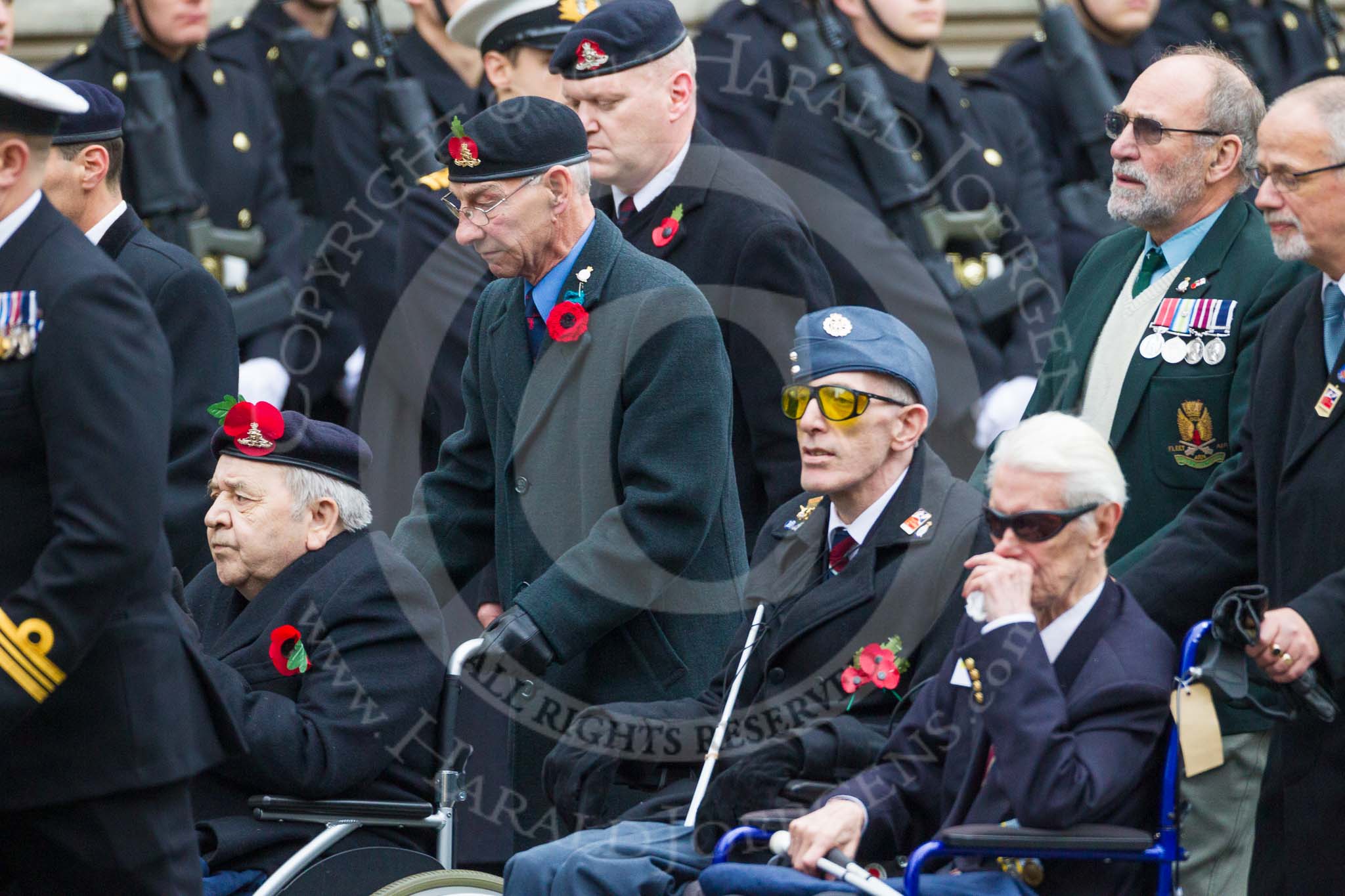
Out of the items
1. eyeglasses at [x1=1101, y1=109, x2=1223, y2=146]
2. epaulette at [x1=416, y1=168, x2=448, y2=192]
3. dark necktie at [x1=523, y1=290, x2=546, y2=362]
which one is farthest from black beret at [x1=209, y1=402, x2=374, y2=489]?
eyeglasses at [x1=1101, y1=109, x2=1223, y2=146]

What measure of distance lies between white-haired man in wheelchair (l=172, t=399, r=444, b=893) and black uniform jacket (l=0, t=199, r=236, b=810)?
2.98ft

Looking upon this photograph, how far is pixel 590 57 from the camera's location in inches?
234

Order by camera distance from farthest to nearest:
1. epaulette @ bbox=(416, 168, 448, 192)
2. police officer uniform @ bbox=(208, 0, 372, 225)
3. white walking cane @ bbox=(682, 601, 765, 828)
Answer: police officer uniform @ bbox=(208, 0, 372, 225)
epaulette @ bbox=(416, 168, 448, 192)
white walking cane @ bbox=(682, 601, 765, 828)

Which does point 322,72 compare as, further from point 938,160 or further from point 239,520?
point 239,520

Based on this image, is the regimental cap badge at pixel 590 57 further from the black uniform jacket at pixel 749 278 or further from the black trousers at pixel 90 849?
the black trousers at pixel 90 849

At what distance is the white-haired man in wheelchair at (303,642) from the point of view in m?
5.08

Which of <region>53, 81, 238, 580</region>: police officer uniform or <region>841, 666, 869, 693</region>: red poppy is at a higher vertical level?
<region>53, 81, 238, 580</region>: police officer uniform

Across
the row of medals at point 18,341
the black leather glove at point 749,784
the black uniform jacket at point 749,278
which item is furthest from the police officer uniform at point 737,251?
the row of medals at point 18,341

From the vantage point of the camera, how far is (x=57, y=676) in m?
3.83

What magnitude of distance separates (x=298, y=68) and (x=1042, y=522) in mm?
5329

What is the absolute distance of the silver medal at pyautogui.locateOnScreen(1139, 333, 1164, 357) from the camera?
527 cm

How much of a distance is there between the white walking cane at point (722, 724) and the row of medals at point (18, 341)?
66.5 inches

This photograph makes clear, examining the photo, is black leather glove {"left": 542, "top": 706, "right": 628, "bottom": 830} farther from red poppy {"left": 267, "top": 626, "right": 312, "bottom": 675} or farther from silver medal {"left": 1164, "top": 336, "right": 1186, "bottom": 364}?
silver medal {"left": 1164, "top": 336, "right": 1186, "bottom": 364}

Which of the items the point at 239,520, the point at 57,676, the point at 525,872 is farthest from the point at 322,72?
the point at 57,676
